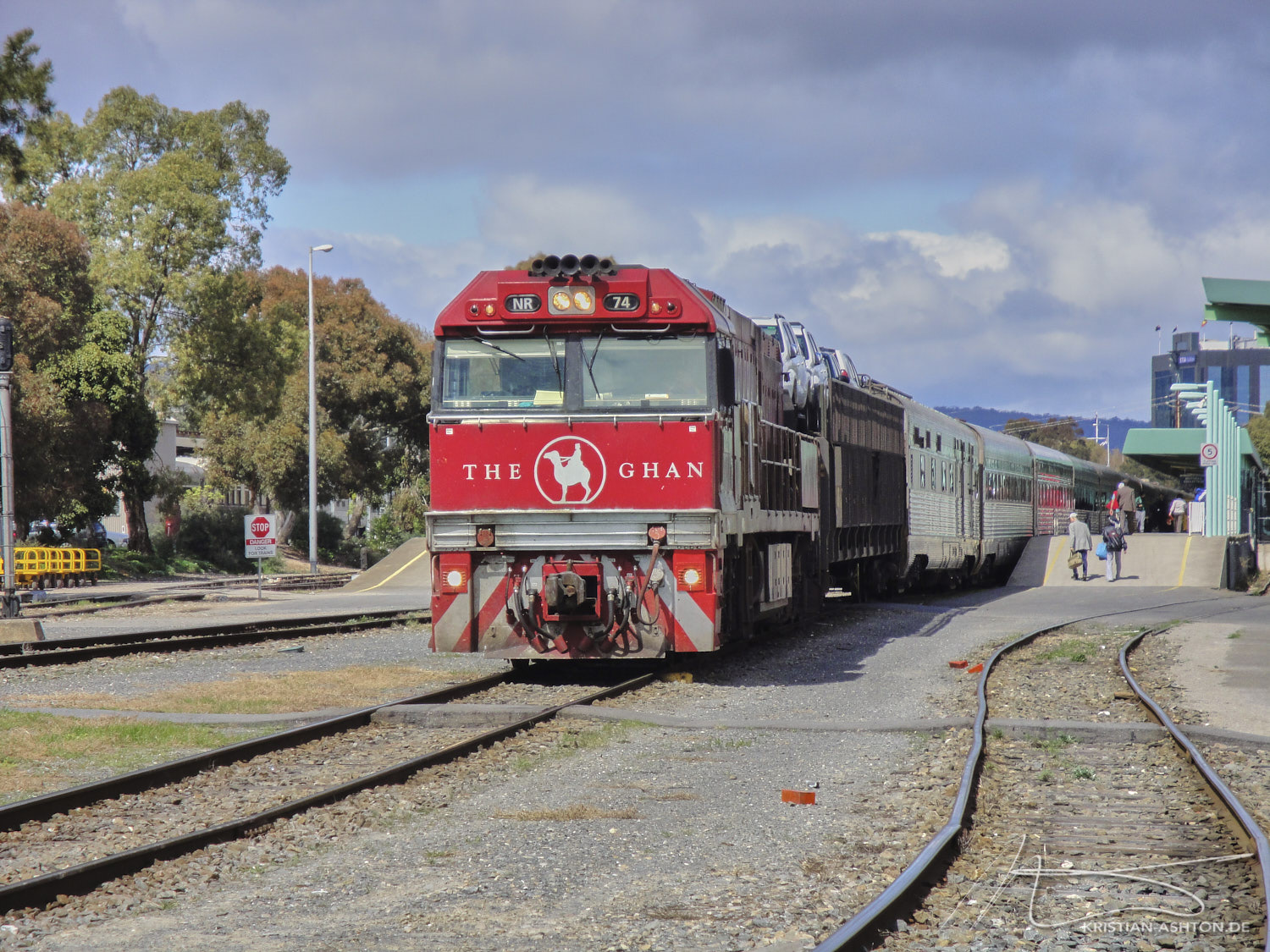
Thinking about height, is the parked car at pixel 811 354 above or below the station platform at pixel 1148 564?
above

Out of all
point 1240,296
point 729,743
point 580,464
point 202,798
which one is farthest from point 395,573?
point 202,798

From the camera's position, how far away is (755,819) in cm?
727

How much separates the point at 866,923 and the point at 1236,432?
1814 inches

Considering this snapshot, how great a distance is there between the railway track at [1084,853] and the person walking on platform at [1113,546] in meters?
21.4

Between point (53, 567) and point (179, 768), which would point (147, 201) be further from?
point (179, 768)

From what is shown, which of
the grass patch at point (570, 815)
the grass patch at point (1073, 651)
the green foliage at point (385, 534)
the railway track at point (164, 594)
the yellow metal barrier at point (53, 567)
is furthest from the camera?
the green foliage at point (385, 534)

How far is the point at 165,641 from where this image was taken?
663 inches

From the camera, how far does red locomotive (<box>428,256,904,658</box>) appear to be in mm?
12109

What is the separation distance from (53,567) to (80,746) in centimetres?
2556

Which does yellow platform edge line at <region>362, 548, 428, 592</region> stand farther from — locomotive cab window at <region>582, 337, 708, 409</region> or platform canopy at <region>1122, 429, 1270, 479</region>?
platform canopy at <region>1122, 429, 1270, 479</region>

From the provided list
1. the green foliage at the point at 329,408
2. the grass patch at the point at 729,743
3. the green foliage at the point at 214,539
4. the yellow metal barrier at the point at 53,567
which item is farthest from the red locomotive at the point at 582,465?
the green foliage at the point at 214,539

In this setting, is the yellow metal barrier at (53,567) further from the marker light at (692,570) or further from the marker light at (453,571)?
the marker light at (692,570)

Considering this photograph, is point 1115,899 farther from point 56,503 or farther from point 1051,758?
point 56,503

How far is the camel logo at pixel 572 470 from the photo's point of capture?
12172mm
